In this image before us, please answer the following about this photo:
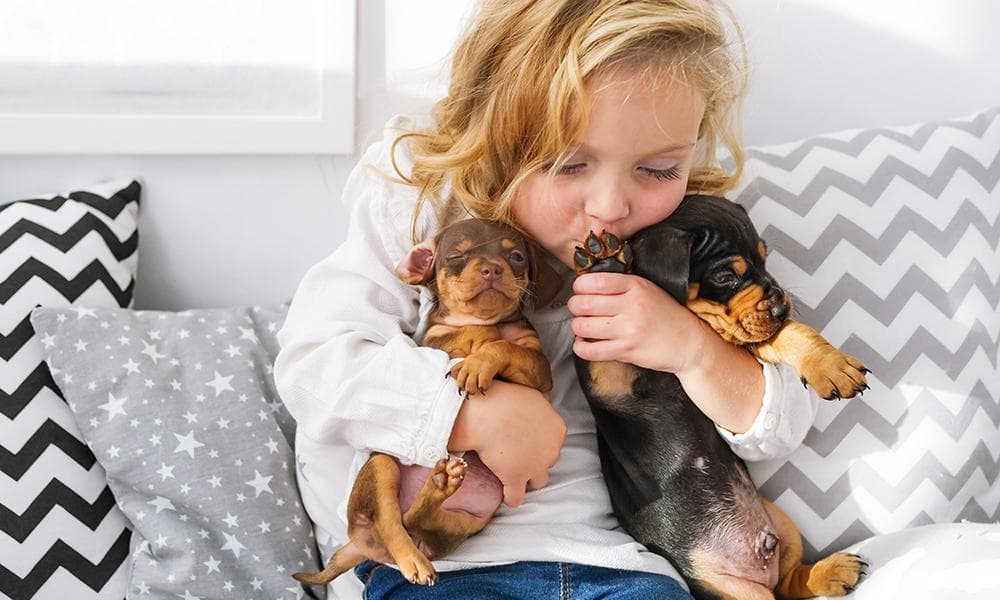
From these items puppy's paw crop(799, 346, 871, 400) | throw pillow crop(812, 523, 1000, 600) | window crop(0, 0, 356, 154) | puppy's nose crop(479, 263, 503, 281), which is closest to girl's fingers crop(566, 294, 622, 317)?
puppy's nose crop(479, 263, 503, 281)

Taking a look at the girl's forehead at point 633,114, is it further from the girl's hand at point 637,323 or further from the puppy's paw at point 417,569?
the puppy's paw at point 417,569

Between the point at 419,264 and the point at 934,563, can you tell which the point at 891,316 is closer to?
the point at 934,563

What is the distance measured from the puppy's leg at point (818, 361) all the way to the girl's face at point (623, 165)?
193 mm

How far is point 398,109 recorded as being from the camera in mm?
1489

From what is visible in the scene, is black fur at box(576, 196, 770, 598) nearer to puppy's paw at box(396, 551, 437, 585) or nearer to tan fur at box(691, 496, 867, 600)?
tan fur at box(691, 496, 867, 600)

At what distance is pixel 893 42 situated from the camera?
166 centimetres

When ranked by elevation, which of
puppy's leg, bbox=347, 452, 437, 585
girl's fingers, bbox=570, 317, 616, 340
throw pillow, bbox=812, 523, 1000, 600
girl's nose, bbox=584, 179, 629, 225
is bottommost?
throw pillow, bbox=812, 523, 1000, 600

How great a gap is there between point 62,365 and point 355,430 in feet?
1.34

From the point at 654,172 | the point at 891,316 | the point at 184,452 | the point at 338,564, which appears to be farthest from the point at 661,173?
the point at 184,452

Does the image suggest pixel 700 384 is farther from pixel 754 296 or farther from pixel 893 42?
pixel 893 42

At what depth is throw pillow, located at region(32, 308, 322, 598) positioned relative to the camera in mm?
1217

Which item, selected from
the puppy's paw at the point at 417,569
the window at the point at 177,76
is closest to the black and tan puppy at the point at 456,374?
the puppy's paw at the point at 417,569

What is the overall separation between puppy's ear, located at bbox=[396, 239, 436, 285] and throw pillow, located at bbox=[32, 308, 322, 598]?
1.12 ft

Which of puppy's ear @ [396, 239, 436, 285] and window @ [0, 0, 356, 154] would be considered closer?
puppy's ear @ [396, 239, 436, 285]
